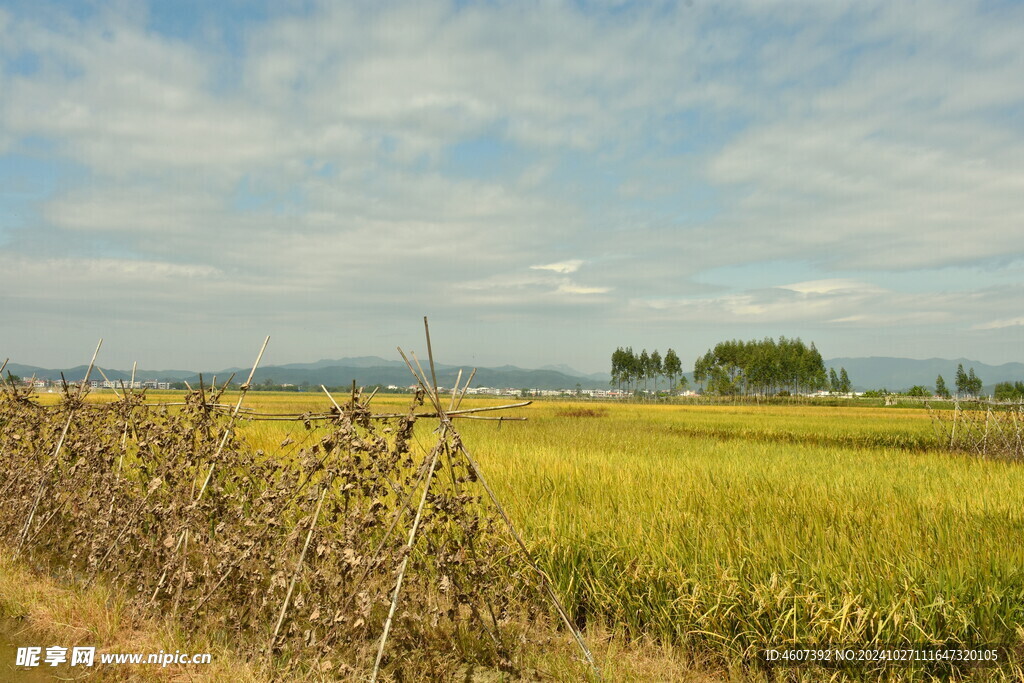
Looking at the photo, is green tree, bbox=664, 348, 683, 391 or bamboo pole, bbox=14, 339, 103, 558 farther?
green tree, bbox=664, 348, 683, 391

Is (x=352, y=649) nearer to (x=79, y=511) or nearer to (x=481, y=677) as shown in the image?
(x=481, y=677)

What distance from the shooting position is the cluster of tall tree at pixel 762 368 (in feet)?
391

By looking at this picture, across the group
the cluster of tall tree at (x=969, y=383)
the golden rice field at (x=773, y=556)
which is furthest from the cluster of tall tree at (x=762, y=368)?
A: the golden rice field at (x=773, y=556)

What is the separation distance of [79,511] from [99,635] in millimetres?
3132

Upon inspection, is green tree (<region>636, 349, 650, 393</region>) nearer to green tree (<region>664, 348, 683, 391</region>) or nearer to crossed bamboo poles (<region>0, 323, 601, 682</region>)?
green tree (<region>664, 348, 683, 391</region>)

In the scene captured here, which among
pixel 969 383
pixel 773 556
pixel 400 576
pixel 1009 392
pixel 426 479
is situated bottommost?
pixel 773 556

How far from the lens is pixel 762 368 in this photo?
118 meters

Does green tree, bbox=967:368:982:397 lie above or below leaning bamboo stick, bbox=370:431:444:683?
above

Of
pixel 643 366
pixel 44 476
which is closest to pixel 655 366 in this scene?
pixel 643 366

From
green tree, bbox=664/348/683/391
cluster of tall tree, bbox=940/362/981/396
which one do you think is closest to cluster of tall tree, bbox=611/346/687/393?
green tree, bbox=664/348/683/391

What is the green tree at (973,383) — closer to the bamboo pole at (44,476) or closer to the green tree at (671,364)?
the green tree at (671,364)

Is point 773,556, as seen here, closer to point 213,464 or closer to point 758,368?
point 213,464

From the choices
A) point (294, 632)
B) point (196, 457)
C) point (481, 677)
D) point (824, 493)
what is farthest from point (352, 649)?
point (824, 493)

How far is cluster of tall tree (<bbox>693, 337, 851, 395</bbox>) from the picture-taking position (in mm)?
119125
